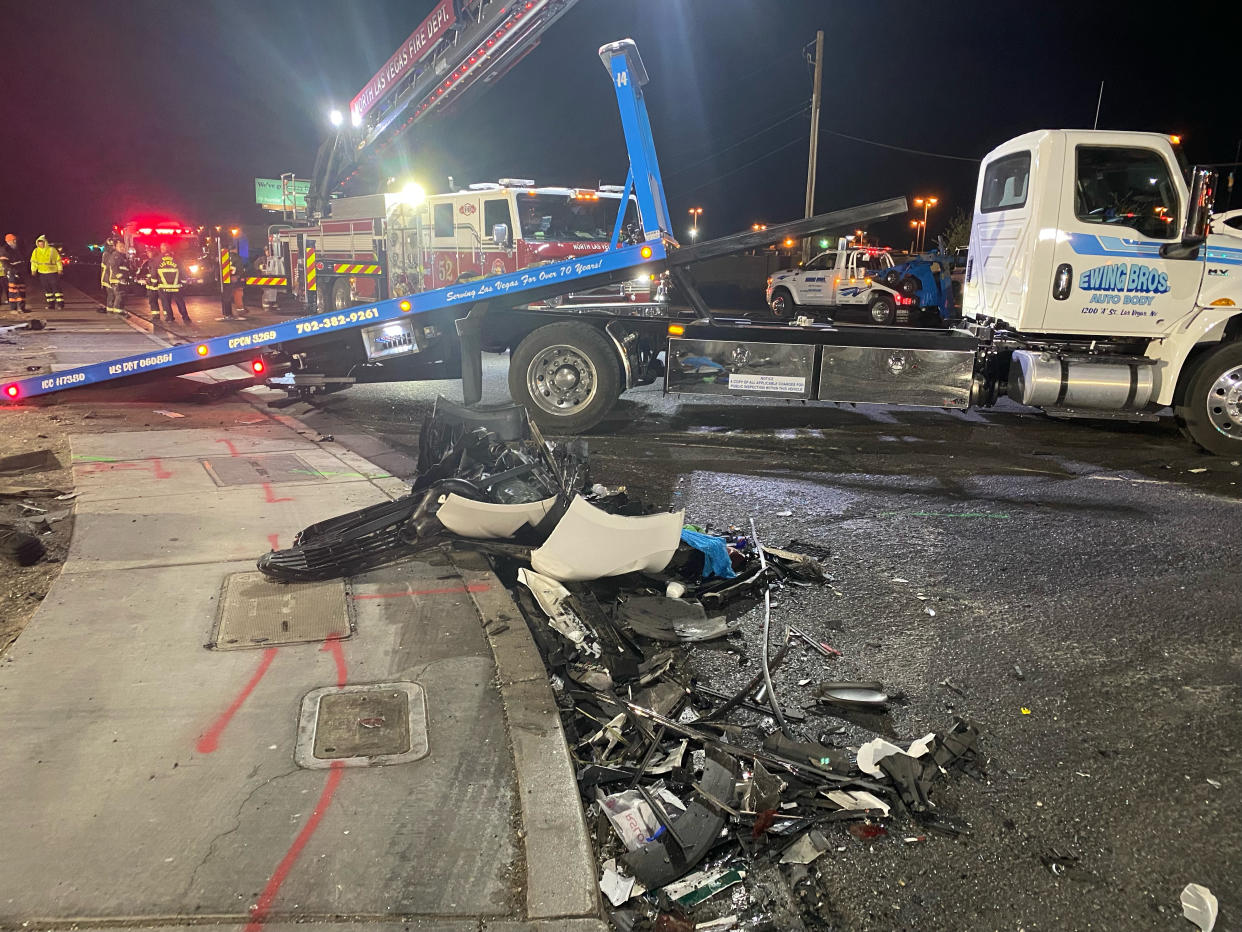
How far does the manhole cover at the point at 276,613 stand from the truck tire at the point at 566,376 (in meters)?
4.44

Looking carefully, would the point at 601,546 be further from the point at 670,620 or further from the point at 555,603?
the point at 670,620

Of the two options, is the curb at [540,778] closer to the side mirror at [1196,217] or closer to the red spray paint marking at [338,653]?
the red spray paint marking at [338,653]

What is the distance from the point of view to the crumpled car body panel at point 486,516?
4.75 metres

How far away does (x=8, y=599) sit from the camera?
4.38m

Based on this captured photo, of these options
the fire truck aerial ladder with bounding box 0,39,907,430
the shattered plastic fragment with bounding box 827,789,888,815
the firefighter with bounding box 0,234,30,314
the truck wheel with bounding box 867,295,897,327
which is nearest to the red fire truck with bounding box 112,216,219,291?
the firefighter with bounding box 0,234,30,314

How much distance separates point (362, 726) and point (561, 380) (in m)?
6.00

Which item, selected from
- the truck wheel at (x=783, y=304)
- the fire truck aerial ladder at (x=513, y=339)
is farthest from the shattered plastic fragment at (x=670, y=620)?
the truck wheel at (x=783, y=304)

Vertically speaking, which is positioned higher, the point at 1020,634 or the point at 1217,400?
the point at 1217,400

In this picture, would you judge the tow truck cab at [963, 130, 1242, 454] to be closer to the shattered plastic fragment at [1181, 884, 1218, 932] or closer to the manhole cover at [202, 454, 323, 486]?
the shattered plastic fragment at [1181, 884, 1218, 932]

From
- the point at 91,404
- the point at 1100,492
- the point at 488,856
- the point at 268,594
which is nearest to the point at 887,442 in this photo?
the point at 1100,492

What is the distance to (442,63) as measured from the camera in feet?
37.6

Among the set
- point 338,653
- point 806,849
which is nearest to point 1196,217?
point 806,849

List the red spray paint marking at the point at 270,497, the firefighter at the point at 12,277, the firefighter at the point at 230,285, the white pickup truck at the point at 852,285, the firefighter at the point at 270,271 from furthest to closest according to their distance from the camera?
the firefighter at the point at 270,271 < the white pickup truck at the point at 852,285 < the firefighter at the point at 230,285 < the firefighter at the point at 12,277 < the red spray paint marking at the point at 270,497

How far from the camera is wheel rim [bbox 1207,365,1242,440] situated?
7.54 meters
